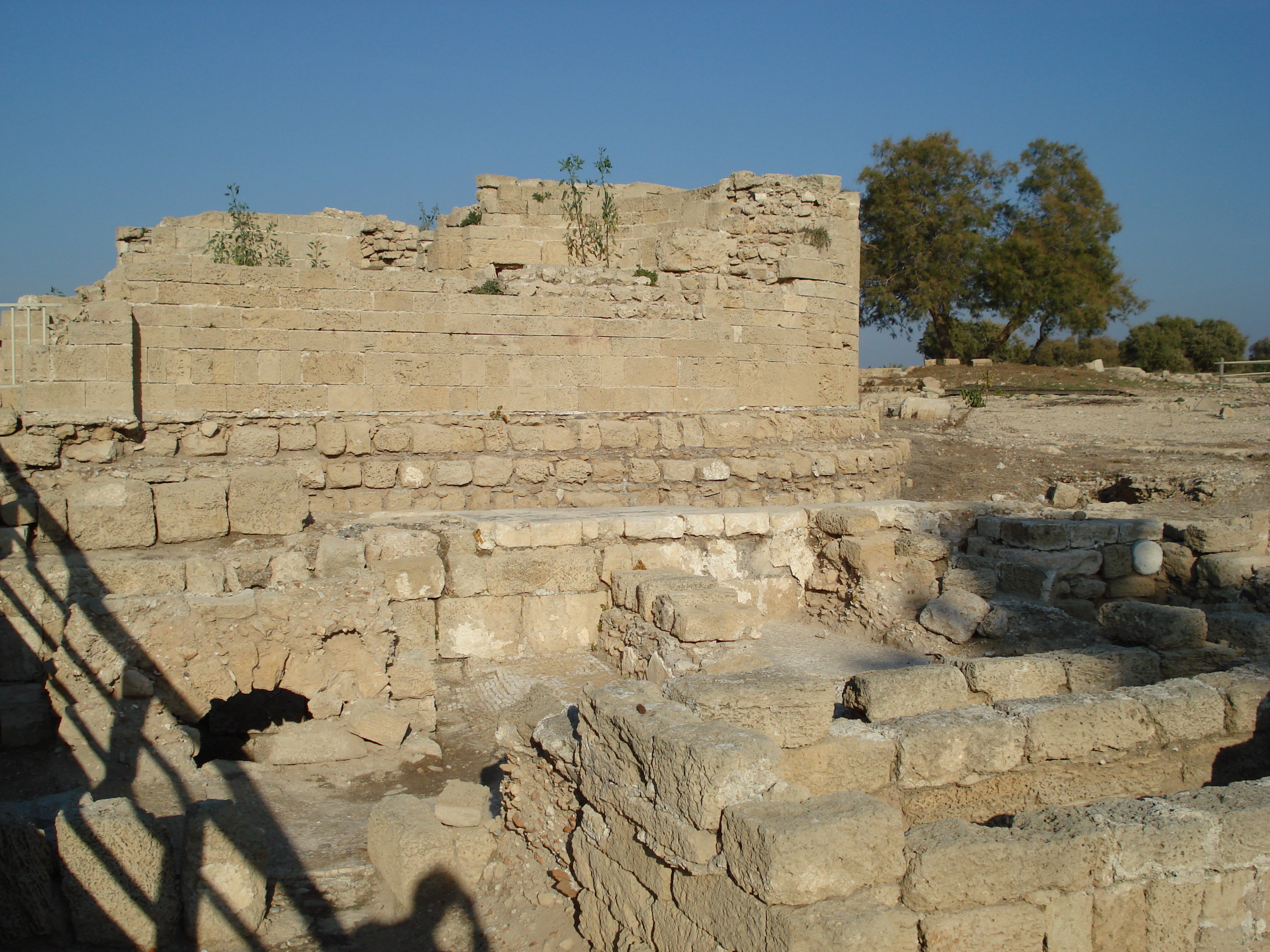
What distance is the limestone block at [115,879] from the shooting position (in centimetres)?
311

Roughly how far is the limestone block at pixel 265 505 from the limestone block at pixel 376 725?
4.95 feet

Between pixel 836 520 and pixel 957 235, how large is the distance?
22.8 m

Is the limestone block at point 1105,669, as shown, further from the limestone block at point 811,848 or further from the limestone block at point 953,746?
the limestone block at point 811,848

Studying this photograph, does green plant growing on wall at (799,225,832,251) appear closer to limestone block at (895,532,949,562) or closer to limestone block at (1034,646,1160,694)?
limestone block at (895,532,949,562)

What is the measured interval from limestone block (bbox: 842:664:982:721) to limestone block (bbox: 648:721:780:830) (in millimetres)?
1335

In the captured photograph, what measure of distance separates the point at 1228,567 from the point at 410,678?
6.02 metres

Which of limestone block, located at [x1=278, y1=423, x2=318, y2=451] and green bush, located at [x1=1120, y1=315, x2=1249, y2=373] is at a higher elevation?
green bush, located at [x1=1120, y1=315, x2=1249, y2=373]

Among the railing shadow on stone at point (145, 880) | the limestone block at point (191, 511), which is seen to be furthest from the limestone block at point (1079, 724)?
the limestone block at point (191, 511)

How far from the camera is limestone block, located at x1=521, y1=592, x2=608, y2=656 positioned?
20.2 ft

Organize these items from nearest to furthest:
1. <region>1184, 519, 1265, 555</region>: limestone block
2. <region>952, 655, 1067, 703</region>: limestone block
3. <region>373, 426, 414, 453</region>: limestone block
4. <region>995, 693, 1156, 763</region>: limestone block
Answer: <region>995, 693, 1156, 763</region>: limestone block → <region>952, 655, 1067, 703</region>: limestone block → <region>1184, 519, 1265, 555</region>: limestone block → <region>373, 426, 414, 453</region>: limestone block

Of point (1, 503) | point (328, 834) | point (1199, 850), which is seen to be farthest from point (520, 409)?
point (1199, 850)

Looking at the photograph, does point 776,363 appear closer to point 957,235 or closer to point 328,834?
point 328,834

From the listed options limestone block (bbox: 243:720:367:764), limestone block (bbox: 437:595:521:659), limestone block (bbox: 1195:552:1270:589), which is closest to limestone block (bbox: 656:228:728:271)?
limestone block (bbox: 437:595:521:659)

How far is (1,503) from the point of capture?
5.41 metres
